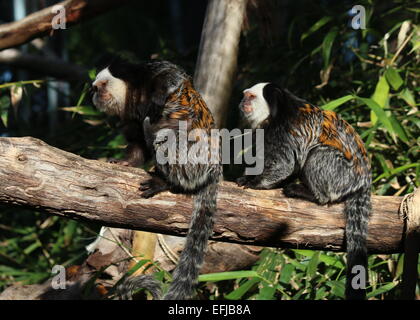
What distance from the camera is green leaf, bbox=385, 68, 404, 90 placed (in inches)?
186

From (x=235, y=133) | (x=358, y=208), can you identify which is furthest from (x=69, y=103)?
(x=358, y=208)

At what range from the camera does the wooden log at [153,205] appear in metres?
2.88

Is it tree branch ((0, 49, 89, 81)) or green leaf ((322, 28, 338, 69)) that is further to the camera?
tree branch ((0, 49, 89, 81))

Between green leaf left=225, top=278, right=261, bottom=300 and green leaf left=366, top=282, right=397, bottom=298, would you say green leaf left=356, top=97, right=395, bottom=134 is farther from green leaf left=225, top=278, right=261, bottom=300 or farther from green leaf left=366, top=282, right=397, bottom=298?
green leaf left=225, top=278, right=261, bottom=300

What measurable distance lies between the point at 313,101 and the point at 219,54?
1.51 metres

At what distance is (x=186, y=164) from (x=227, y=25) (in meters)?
1.82

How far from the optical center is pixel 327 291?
13.5ft

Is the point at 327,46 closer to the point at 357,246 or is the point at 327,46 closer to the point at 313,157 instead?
the point at 313,157

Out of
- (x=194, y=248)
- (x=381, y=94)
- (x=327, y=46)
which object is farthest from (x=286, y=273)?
(x=327, y=46)

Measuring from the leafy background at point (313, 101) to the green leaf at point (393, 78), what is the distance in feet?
0.04

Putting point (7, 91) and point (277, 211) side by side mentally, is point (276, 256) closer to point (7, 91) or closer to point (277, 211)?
point (277, 211)

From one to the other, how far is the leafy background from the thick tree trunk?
0.46 metres

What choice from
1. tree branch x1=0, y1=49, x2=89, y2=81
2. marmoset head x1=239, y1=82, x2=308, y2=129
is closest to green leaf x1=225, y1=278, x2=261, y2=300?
marmoset head x1=239, y1=82, x2=308, y2=129

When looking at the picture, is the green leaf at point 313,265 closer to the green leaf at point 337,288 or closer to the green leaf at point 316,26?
the green leaf at point 337,288
